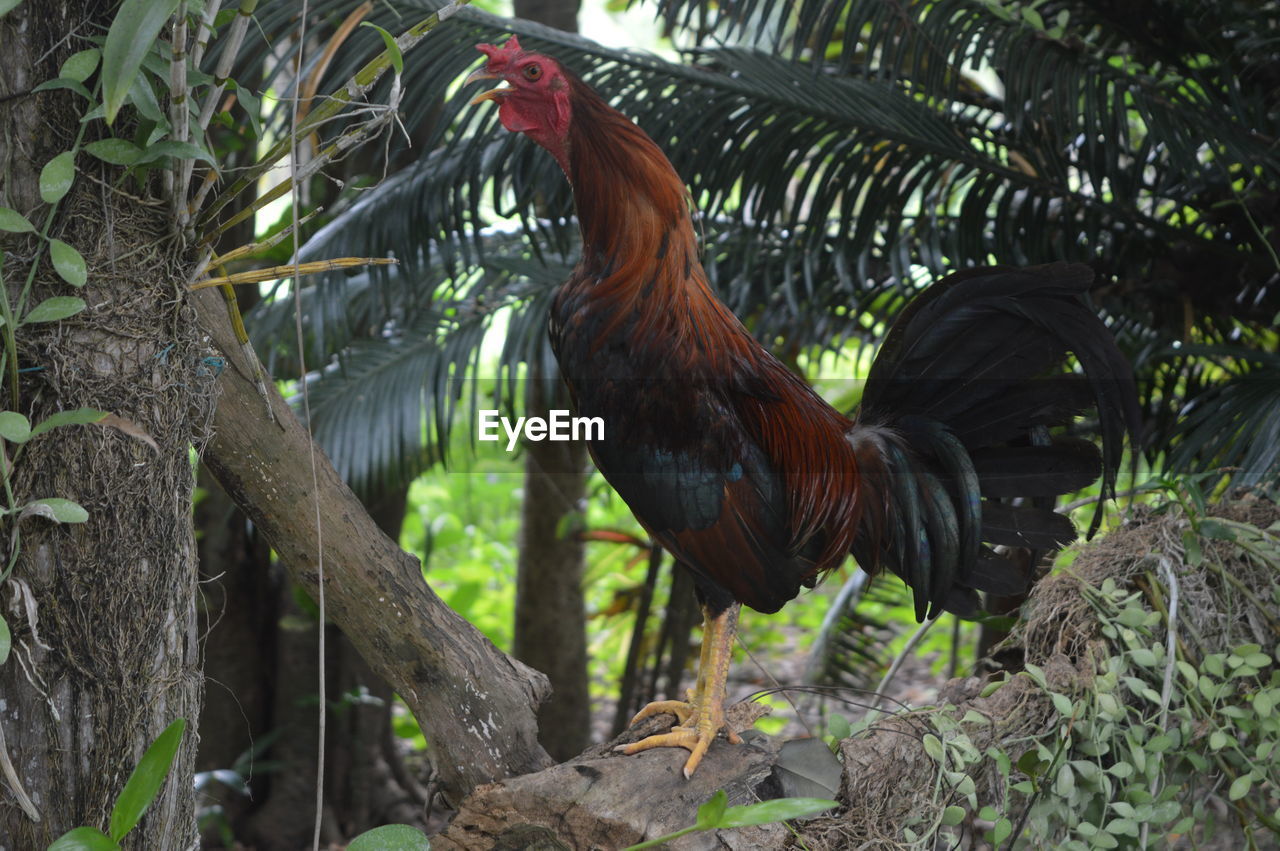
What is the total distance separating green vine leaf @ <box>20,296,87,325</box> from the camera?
114 centimetres

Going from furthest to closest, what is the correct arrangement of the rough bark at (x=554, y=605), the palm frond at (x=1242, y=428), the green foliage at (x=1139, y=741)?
the rough bark at (x=554, y=605) → the palm frond at (x=1242, y=428) → the green foliage at (x=1139, y=741)

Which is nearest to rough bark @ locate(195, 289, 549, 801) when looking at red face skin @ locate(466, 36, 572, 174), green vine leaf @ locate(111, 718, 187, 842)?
green vine leaf @ locate(111, 718, 187, 842)

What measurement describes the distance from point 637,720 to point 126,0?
1.66 metres

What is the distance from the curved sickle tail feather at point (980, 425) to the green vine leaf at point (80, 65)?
57.9 inches

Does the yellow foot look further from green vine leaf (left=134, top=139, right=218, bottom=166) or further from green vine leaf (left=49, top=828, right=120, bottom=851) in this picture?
green vine leaf (left=134, top=139, right=218, bottom=166)

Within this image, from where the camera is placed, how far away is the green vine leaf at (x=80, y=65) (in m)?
1.10

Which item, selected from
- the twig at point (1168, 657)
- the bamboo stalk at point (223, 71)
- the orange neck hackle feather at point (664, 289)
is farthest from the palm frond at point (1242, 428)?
the bamboo stalk at point (223, 71)

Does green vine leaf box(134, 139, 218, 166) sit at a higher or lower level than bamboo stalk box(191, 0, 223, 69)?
lower

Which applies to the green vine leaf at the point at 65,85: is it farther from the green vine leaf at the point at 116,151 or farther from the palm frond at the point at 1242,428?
the palm frond at the point at 1242,428

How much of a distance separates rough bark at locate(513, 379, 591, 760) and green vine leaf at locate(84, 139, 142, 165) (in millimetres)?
3160

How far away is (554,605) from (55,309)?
3.41 metres

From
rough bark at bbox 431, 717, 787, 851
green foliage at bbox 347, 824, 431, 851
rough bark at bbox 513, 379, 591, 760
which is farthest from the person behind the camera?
rough bark at bbox 513, 379, 591, 760

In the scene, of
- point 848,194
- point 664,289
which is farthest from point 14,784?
point 848,194

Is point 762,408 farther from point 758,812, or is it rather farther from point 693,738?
point 758,812
